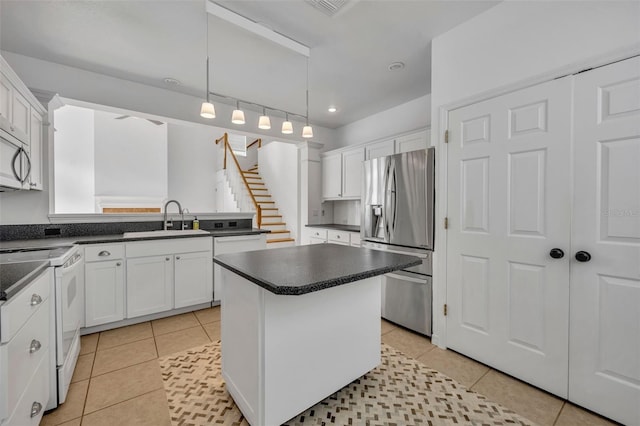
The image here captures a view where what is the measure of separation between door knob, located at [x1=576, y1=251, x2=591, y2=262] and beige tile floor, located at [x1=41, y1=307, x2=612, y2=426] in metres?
0.94

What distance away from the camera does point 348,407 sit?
5.55ft

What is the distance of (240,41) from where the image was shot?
257 cm

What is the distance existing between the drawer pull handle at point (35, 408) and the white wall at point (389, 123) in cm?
413

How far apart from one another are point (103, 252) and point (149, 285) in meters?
0.55

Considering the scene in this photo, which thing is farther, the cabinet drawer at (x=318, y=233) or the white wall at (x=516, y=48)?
the cabinet drawer at (x=318, y=233)

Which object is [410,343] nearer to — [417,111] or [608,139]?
[608,139]

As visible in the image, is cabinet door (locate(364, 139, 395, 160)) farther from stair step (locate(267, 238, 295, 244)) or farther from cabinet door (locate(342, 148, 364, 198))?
stair step (locate(267, 238, 295, 244))

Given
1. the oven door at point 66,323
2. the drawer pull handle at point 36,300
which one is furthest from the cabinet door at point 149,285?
the drawer pull handle at point 36,300

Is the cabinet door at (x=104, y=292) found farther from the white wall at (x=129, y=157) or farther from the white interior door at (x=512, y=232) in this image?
the white wall at (x=129, y=157)

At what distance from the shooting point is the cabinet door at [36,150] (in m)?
2.49

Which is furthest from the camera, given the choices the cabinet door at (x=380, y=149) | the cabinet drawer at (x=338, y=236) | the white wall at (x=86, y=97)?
the cabinet drawer at (x=338, y=236)

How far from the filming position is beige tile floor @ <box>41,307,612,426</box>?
5.35 feet

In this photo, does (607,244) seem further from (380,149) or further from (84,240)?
(84,240)

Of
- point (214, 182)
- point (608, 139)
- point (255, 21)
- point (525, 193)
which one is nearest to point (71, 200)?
point (214, 182)
